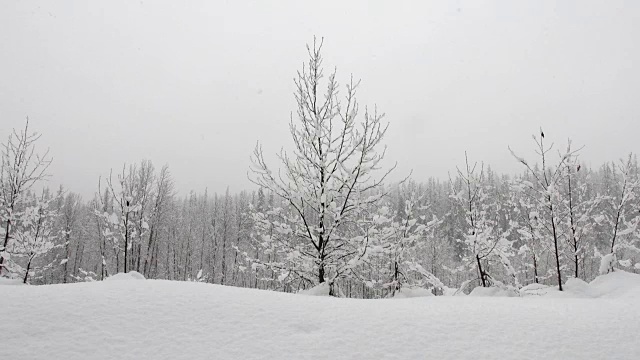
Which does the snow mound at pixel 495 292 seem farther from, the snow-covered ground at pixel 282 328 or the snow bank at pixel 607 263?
the snow-covered ground at pixel 282 328

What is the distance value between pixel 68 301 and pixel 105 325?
1.28ft

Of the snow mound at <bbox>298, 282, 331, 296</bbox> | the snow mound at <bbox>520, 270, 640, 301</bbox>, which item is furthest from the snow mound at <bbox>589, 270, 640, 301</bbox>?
the snow mound at <bbox>298, 282, 331, 296</bbox>

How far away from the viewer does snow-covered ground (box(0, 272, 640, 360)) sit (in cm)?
178

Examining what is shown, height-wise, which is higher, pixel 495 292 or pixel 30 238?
pixel 30 238

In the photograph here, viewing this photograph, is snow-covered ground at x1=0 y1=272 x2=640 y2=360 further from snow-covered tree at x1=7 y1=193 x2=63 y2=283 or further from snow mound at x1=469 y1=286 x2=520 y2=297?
snow-covered tree at x1=7 y1=193 x2=63 y2=283

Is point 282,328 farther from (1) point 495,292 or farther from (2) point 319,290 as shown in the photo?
(1) point 495,292

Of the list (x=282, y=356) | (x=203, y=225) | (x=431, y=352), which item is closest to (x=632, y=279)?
(x=431, y=352)

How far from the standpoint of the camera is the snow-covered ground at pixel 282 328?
1.78 m

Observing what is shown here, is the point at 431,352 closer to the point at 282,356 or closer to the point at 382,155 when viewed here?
the point at 282,356

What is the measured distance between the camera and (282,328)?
2.06 meters

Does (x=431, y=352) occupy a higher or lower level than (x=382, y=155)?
lower

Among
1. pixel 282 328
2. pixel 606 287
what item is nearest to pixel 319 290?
pixel 282 328

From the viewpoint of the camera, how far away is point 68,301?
212cm

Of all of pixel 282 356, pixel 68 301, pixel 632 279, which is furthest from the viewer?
pixel 632 279
